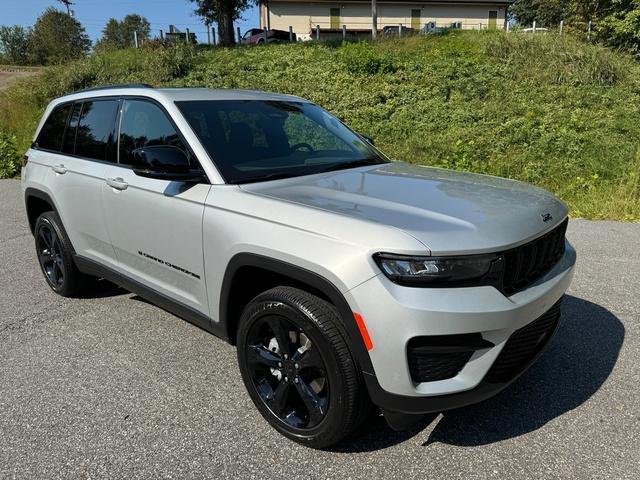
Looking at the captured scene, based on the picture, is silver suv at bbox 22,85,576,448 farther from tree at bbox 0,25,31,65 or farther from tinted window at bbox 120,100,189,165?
tree at bbox 0,25,31,65

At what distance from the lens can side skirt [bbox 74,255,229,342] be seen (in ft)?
9.89

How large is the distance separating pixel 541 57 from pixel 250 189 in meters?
15.4

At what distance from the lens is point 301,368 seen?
8.23 feet

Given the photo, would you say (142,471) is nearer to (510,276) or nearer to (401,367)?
(401,367)

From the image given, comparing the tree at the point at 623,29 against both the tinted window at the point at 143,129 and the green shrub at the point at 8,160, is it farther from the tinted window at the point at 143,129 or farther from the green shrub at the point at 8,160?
the tinted window at the point at 143,129

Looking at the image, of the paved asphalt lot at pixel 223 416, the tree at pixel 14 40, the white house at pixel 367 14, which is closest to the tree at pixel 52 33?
the tree at pixel 14 40

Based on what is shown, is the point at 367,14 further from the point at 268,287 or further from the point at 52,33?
the point at 268,287

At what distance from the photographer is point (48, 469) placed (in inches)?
97.7

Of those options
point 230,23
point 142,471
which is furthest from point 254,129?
point 230,23

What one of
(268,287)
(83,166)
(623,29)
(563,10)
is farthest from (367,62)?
(563,10)

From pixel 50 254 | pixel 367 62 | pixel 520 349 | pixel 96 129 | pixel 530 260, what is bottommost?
pixel 50 254

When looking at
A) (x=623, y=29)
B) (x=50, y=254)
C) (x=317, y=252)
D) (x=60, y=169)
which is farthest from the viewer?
(x=623, y=29)

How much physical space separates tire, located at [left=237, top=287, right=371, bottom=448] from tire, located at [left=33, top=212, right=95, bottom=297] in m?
2.35

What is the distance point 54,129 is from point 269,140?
7.69ft
